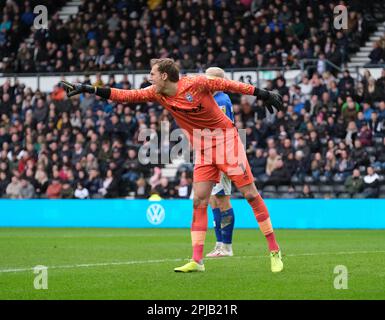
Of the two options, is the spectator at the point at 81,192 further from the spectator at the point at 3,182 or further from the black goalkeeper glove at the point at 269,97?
the black goalkeeper glove at the point at 269,97

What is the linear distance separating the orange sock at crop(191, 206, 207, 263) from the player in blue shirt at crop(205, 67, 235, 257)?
7.41ft

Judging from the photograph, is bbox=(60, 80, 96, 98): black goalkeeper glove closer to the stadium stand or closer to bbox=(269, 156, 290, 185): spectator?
the stadium stand

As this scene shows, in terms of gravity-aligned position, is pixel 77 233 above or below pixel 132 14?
below

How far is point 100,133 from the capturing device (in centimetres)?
2950

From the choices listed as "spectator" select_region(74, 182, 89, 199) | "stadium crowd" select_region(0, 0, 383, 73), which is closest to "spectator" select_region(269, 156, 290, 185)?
"stadium crowd" select_region(0, 0, 383, 73)

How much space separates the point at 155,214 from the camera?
83.3ft

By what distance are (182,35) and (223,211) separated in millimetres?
17803

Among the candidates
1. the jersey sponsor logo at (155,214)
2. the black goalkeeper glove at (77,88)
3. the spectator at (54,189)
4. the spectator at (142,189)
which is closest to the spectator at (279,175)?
the jersey sponsor logo at (155,214)

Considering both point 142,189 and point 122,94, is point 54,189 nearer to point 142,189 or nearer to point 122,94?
point 142,189

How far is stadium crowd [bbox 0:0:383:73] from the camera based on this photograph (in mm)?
29938
